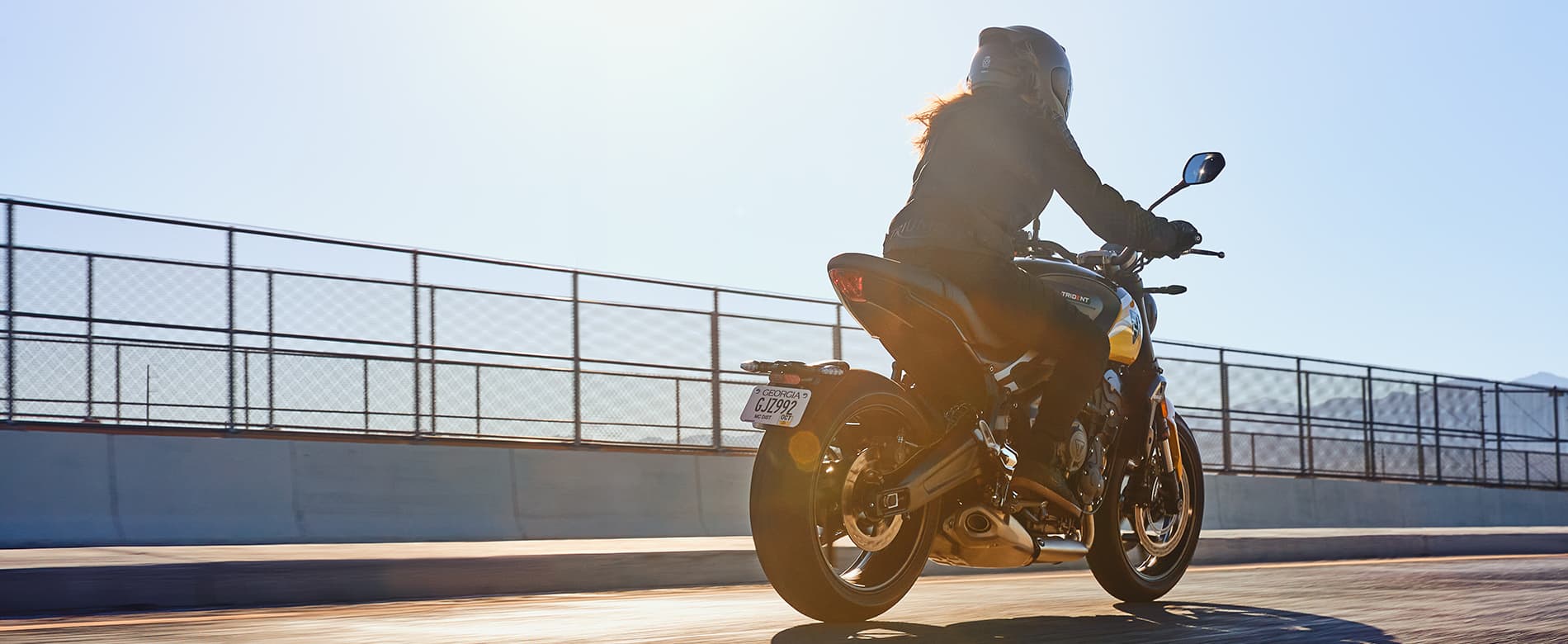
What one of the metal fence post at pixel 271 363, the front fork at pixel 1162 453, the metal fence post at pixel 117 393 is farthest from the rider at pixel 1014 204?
the metal fence post at pixel 117 393

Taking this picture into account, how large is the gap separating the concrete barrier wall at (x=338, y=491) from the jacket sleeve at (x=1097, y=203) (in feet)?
25.7

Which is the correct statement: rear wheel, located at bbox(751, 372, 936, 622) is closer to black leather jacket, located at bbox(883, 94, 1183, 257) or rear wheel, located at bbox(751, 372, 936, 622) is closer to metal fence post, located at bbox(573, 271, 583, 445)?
black leather jacket, located at bbox(883, 94, 1183, 257)

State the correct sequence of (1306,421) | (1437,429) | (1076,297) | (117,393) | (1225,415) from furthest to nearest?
(1437,429)
(1306,421)
(1225,415)
(117,393)
(1076,297)

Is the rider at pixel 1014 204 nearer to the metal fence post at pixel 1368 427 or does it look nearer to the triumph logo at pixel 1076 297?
the triumph logo at pixel 1076 297

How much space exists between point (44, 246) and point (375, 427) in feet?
9.82

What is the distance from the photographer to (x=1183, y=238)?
6.06 m

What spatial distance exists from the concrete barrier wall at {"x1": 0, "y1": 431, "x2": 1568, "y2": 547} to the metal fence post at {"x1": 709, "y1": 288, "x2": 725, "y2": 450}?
1.02 feet

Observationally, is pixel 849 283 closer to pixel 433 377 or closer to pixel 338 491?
pixel 338 491

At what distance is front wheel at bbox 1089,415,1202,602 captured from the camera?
20.1ft

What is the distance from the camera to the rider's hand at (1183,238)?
19.8ft

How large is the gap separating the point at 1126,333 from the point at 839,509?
67.9 inches

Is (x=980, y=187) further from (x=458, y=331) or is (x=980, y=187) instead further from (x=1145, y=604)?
(x=458, y=331)

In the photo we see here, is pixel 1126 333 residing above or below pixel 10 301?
below

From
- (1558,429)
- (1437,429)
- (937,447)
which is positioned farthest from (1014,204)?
A: (1558,429)
